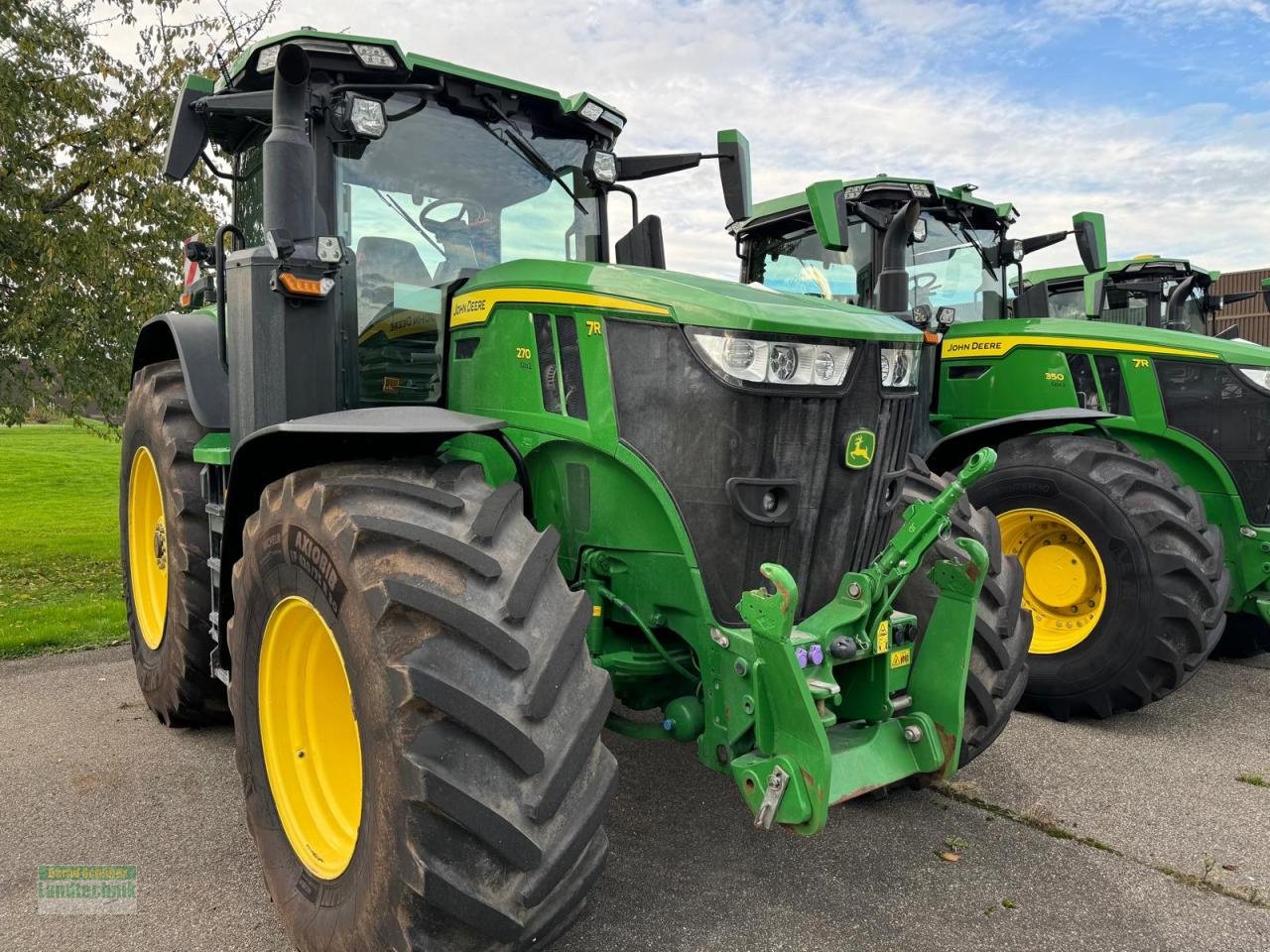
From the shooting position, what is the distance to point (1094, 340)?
5.41 meters

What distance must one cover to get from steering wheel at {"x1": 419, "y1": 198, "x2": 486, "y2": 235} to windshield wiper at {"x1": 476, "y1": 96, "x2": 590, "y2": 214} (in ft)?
0.86

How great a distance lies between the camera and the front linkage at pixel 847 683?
236cm

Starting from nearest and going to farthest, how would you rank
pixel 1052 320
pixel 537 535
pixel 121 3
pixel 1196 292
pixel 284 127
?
pixel 537 535 → pixel 284 127 → pixel 1052 320 → pixel 121 3 → pixel 1196 292

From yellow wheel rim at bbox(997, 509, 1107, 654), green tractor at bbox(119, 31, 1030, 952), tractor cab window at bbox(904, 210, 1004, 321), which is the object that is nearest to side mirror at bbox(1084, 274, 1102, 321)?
tractor cab window at bbox(904, 210, 1004, 321)

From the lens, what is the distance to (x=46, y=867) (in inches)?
120

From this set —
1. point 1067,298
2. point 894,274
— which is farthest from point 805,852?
point 1067,298

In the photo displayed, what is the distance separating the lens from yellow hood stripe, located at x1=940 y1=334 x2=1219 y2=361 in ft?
17.2

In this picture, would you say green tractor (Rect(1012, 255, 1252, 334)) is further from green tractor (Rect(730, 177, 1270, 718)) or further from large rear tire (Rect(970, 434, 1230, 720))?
large rear tire (Rect(970, 434, 1230, 720))

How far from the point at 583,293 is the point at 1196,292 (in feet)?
29.4

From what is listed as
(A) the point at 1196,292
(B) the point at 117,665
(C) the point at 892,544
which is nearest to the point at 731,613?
(C) the point at 892,544

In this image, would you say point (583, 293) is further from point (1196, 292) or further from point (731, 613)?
point (1196, 292)

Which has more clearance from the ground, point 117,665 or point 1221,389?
point 1221,389

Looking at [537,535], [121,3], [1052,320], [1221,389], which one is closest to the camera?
[537,535]

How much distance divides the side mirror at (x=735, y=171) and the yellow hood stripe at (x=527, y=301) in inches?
39.6
